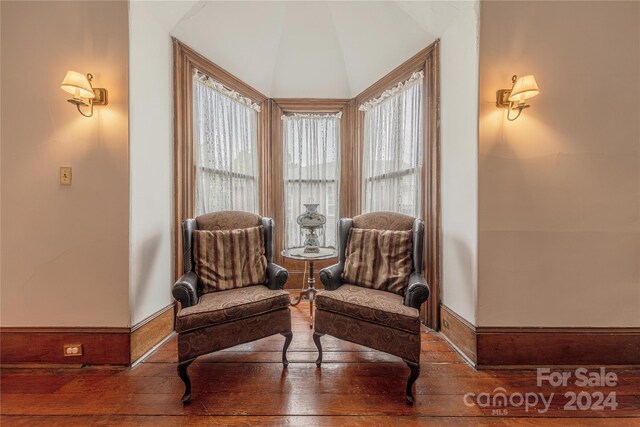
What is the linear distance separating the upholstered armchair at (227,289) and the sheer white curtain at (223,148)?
551 mm

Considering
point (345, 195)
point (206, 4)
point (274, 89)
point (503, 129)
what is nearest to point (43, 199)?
point (206, 4)

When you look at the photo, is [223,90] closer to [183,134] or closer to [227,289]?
[183,134]

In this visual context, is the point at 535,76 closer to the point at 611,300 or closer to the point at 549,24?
the point at 549,24

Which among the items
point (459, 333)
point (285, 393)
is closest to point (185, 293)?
point (285, 393)

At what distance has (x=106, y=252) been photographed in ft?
6.10

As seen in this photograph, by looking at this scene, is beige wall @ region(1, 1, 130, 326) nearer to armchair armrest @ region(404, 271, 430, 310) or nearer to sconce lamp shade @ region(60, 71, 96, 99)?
sconce lamp shade @ region(60, 71, 96, 99)

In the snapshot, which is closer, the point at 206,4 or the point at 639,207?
the point at 639,207

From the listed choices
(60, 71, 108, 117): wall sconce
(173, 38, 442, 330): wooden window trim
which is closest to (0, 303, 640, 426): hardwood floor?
(173, 38, 442, 330): wooden window trim

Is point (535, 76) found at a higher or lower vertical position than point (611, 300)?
higher

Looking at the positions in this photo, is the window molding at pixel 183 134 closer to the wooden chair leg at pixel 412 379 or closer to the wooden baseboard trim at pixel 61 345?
the wooden baseboard trim at pixel 61 345

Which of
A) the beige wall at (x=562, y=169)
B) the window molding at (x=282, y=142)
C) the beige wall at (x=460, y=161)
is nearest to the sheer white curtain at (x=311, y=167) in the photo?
the window molding at (x=282, y=142)

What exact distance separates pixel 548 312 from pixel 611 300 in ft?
1.41

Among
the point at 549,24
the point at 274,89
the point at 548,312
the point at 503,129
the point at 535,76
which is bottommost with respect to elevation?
the point at 548,312

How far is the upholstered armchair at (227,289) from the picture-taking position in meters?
1.58
